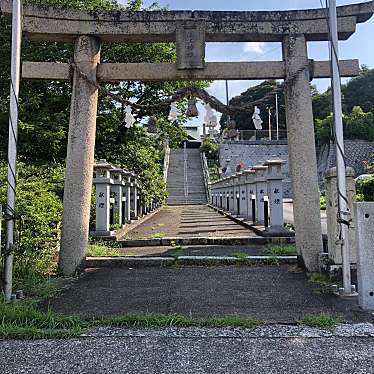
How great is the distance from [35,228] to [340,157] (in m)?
4.58

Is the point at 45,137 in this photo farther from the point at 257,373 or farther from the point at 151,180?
the point at 257,373

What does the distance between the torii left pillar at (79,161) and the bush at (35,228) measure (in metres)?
0.37

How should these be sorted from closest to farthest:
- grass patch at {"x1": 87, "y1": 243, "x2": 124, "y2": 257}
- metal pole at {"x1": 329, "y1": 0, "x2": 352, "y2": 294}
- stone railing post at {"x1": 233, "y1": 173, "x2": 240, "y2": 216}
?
1. metal pole at {"x1": 329, "y1": 0, "x2": 352, "y2": 294}
2. grass patch at {"x1": 87, "y1": 243, "x2": 124, "y2": 257}
3. stone railing post at {"x1": 233, "y1": 173, "x2": 240, "y2": 216}

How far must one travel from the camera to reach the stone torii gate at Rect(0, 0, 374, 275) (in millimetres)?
6086

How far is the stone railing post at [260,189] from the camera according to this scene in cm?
1095

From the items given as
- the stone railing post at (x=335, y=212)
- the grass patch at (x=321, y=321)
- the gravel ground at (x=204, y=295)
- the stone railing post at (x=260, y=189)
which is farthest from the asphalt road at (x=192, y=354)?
the stone railing post at (x=260, y=189)

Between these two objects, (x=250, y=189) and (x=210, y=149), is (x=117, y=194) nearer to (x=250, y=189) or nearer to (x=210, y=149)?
(x=250, y=189)

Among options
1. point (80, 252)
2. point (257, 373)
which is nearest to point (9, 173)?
point (80, 252)

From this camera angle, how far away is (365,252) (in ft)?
13.8

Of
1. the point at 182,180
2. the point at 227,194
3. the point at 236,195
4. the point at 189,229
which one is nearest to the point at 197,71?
the point at 189,229

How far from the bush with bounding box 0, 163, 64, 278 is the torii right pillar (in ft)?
13.3

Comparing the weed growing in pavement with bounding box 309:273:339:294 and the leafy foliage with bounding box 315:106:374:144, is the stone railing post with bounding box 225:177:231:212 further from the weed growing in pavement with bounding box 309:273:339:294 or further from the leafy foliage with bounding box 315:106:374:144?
the leafy foliage with bounding box 315:106:374:144

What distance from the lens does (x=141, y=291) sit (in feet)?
16.4

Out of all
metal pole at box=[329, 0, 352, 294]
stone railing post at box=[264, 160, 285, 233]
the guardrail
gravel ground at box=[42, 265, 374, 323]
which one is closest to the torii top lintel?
metal pole at box=[329, 0, 352, 294]
